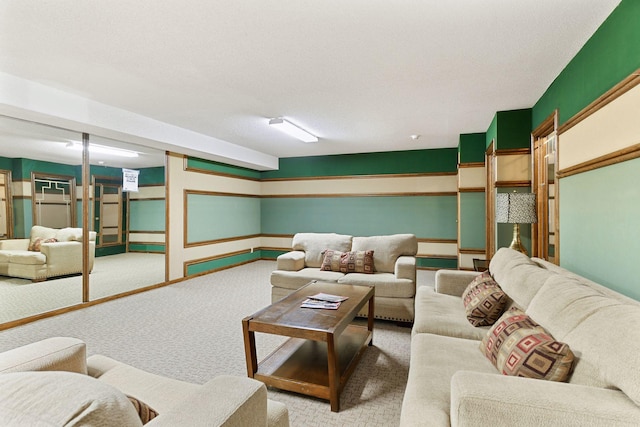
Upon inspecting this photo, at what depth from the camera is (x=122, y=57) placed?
8.36 feet

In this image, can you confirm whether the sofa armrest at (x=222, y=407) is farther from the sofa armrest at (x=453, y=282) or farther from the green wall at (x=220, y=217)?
the green wall at (x=220, y=217)

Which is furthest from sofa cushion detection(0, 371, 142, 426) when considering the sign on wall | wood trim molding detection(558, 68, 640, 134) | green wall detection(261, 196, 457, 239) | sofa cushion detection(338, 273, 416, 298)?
green wall detection(261, 196, 457, 239)

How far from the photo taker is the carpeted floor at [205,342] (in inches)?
79.4

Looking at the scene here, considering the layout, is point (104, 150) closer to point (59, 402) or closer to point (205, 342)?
point (205, 342)

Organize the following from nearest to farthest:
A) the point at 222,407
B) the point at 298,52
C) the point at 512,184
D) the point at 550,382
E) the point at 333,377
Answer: the point at 222,407 < the point at 550,382 < the point at 333,377 < the point at 298,52 < the point at 512,184

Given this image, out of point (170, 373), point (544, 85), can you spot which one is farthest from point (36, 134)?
point (544, 85)

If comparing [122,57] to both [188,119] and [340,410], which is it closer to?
[188,119]

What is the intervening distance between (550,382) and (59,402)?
1.50m

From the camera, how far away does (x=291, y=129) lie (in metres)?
4.62

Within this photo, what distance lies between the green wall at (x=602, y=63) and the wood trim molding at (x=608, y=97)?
49mm

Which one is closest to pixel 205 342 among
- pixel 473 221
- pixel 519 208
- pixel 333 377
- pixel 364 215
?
pixel 333 377

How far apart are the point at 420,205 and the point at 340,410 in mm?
5144

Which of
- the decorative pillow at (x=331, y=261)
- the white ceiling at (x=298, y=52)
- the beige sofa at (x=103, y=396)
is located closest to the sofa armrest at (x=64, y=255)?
the white ceiling at (x=298, y=52)

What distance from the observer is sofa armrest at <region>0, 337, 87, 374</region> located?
1153mm
